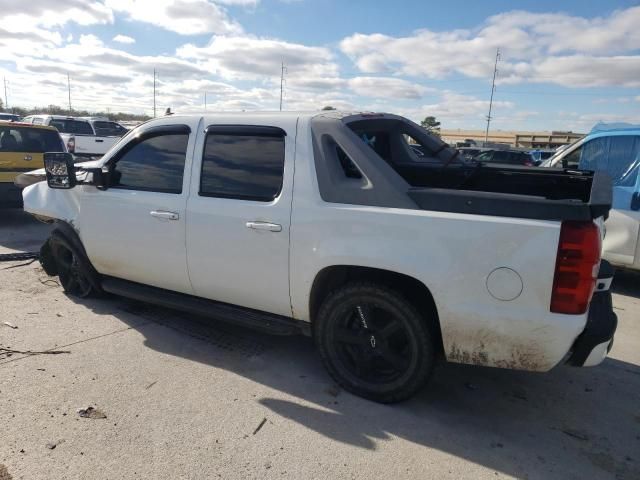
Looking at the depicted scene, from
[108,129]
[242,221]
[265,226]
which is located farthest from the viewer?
[108,129]

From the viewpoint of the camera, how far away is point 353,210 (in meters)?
3.10

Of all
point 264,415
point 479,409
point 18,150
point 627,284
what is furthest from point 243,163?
point 18,150

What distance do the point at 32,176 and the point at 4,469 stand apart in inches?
151

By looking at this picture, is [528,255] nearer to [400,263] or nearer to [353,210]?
[400,263]

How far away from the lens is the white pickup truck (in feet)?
8.82

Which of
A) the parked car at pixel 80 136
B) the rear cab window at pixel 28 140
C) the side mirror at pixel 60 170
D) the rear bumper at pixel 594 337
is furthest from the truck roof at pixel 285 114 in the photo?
the parked car at pixel 80 136

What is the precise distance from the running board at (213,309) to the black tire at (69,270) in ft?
1.36

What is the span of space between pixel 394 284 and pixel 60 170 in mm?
3146

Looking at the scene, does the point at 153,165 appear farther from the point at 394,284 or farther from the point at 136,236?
Answer: the point at 394,284

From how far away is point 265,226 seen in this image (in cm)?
338

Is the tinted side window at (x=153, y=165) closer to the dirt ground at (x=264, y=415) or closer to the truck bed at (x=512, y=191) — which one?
the dirt ground at (x=264, y=415)

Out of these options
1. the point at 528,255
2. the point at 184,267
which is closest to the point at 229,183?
the point at 184,267

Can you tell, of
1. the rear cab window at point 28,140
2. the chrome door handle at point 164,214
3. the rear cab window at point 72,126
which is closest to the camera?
the chrome door handle at point 164,214

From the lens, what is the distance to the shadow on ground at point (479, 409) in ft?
9.18
